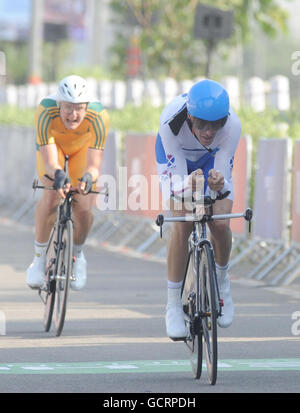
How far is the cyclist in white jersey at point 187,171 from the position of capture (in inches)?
313

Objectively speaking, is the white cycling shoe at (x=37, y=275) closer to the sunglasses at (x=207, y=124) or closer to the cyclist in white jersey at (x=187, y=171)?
the cyclist in white jersey at (x=187, y=171)

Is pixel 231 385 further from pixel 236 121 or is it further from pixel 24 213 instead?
pixel 24 213

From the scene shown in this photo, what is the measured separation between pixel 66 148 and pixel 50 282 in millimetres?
1189

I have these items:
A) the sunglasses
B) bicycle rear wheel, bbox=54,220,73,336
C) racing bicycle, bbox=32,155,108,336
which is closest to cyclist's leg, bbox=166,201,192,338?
the sunglasses

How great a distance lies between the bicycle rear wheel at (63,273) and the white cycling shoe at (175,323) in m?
1.41

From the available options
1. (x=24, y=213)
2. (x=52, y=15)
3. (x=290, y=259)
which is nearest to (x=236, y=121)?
(x=290, y=259)

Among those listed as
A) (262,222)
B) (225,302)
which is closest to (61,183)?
(225,302)

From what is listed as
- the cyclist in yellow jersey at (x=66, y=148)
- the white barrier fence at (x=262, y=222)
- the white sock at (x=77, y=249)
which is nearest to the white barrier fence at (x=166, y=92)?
the white barrier fence at (x=262, y=222)

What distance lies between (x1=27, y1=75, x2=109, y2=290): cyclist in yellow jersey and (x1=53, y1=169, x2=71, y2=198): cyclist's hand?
20mm

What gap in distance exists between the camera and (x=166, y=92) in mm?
29375

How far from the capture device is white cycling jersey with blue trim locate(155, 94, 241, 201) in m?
8.17

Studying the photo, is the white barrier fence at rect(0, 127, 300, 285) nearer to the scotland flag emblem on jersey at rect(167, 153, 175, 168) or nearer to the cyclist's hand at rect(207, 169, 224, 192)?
the scotland flag emblem on jersey at rect(167, 153, 175, 168)
